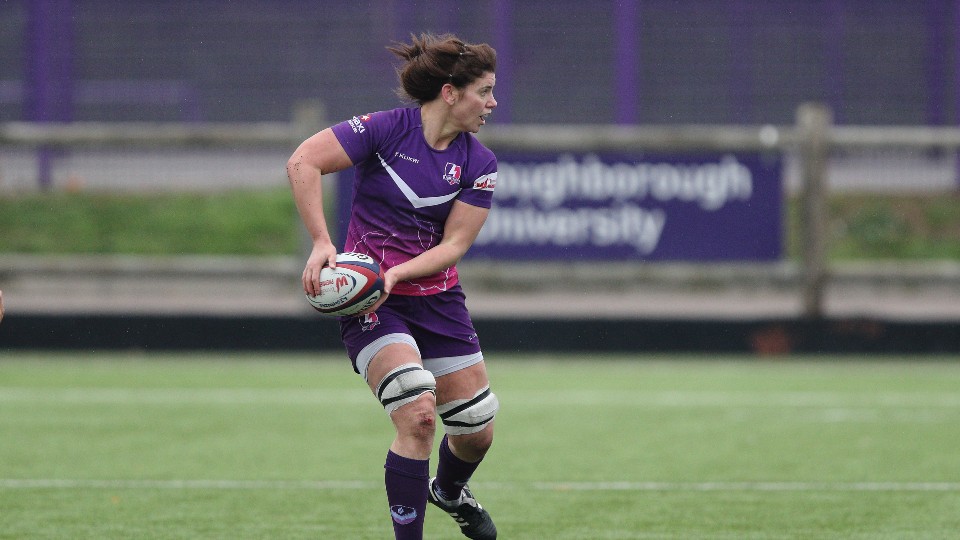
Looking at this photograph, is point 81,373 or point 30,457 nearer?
point 30,457

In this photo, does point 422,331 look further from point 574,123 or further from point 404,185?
point 574,123

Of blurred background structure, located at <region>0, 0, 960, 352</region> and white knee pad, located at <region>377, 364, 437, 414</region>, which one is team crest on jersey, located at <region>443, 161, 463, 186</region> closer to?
white knee pad, located at <region>377, 364, 437, 414</region>

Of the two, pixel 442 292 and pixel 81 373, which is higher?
pixel 442 292

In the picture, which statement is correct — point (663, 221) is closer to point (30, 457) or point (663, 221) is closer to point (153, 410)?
point (153, 410)

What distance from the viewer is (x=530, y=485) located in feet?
24.9

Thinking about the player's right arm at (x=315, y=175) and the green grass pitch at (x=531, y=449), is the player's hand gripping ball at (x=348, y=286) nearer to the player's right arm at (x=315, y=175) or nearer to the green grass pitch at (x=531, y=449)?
the player's right arm at (x=315, y=175)

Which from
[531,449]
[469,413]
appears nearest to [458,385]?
[469,413]

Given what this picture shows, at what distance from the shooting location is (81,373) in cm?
1241

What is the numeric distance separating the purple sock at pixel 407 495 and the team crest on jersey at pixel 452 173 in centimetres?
107

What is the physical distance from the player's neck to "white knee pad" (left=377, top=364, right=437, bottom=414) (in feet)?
2.87

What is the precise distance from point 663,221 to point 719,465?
5652 millimetres

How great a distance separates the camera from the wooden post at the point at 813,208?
1380 centimetres

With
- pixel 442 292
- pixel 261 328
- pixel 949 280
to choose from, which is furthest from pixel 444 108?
pixel 949 280

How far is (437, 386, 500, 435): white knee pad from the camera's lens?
19.6ft
